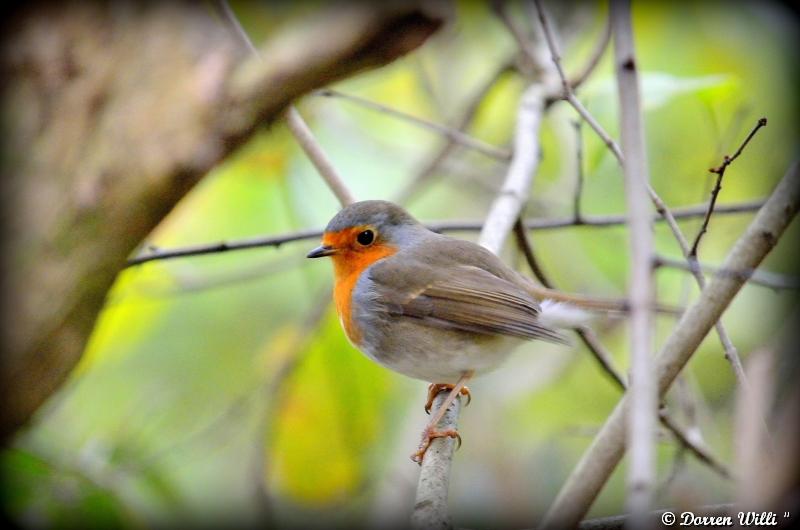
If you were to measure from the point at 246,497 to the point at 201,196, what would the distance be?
141cm

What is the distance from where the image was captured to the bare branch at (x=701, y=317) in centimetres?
149

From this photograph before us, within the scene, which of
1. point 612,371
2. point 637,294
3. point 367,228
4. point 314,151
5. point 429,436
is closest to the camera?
point 637,294

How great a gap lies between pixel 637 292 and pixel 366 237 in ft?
6.22

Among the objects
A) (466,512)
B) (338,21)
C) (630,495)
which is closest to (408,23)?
(338,21)

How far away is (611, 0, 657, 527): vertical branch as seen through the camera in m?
0.94

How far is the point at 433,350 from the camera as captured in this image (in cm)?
268

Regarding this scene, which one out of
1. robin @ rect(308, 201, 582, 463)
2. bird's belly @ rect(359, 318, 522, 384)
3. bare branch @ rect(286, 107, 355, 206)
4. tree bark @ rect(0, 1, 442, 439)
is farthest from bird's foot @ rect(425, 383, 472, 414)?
tree bark @ rect(0, 1, 442, 439)

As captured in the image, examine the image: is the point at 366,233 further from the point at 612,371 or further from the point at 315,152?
the point at 612,371

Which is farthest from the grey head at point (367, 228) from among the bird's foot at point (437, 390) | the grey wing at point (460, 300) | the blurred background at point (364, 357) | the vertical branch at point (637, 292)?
the vertical branch at point (637, 292)

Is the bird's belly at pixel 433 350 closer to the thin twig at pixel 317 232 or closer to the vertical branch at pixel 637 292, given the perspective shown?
the thin twig at pixel 317 232

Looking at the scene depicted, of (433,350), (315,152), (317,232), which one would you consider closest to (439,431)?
(433,350)

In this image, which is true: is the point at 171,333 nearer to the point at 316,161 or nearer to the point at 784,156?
the point at 316,161

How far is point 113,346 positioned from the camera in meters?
3.49

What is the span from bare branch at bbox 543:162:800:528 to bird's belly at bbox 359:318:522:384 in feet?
3.52
